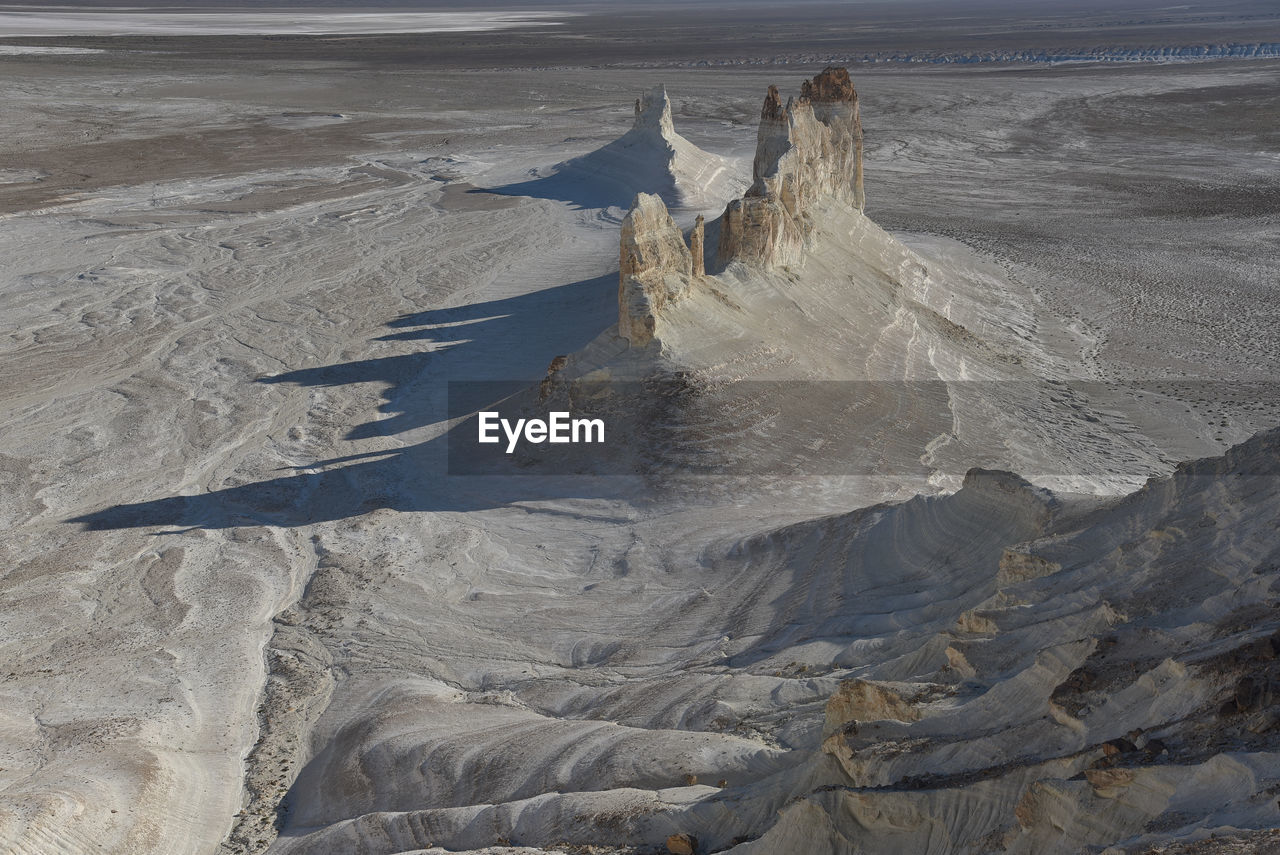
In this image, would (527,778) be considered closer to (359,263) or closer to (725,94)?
(359,263)

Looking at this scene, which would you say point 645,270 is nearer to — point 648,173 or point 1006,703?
point 1006,703

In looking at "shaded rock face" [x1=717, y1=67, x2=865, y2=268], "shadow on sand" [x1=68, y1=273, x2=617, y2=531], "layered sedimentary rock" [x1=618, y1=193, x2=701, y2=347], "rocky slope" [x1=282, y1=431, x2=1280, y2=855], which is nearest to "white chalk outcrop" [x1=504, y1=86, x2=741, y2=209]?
"shaded rock face" [x1=717, y1=67, x2=865, y2=268]

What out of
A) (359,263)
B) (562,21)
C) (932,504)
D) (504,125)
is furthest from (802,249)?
(562,21)

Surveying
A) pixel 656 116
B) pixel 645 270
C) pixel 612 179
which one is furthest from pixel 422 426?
pixel 656 116

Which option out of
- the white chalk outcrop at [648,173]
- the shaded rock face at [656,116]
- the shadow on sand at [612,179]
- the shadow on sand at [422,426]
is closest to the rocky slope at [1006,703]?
the shadow on sand at [422,426]

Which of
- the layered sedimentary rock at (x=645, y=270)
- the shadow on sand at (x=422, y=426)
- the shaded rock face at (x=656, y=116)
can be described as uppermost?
the shaded rock face at (x=656, y=116)

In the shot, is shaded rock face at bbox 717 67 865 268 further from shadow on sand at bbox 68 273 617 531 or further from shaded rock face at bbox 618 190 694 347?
shadow on sand at bbox 68 273 617 531

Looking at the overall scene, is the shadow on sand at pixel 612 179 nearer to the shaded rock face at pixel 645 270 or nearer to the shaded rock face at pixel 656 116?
the shaded rock face at pixel 656 116
